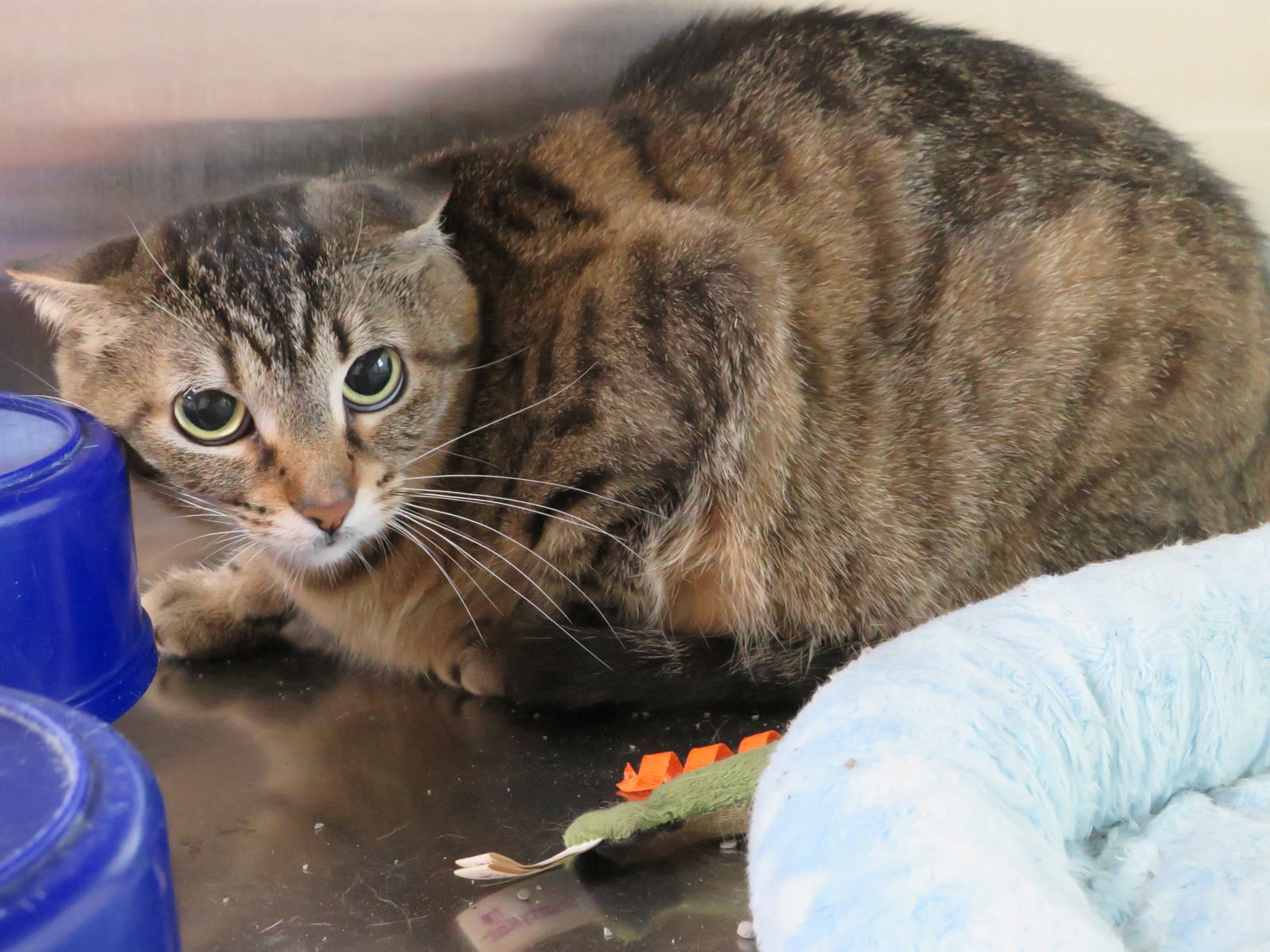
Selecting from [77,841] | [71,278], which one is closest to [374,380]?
[71,278]

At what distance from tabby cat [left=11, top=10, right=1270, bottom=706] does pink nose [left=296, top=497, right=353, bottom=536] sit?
0.03 meters

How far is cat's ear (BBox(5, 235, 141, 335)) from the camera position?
95cm

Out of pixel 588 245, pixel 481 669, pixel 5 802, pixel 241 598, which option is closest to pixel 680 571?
pixel 481 669

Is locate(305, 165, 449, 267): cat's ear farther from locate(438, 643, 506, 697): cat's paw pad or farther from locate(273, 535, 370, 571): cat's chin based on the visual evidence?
locate(438, 643, 506, 697): cat's paw pad

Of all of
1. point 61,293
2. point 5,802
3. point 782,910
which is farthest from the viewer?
point 61,293

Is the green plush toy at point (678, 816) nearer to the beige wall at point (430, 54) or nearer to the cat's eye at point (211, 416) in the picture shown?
the cat's eye at point (211, 416)

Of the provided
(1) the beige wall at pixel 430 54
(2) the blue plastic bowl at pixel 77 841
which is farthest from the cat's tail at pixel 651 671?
(1) the beige wall at pixel 430 54

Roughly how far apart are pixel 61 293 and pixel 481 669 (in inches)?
19.6

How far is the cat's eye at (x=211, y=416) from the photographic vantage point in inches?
38.0

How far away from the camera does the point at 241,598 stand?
1217mm

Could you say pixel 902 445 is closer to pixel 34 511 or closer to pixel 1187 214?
pixel 1187 214

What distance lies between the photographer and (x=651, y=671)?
107 centimetres

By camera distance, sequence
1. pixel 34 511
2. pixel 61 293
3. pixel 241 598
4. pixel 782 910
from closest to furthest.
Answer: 1. pixel 782 910
2. pixel 34 511
3. pixel 61 293
4. pixel 241 598

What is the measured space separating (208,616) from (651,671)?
48 centimetres
